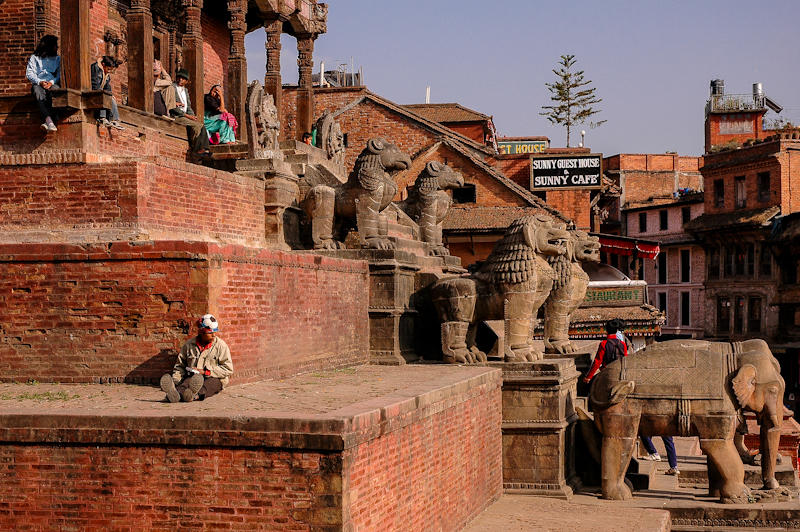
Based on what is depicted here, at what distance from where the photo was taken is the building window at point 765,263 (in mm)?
48844

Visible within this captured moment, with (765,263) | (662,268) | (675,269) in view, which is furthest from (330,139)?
(662,268)

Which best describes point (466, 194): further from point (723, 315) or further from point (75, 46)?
point (75, 46)

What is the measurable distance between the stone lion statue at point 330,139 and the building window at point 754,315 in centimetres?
3537

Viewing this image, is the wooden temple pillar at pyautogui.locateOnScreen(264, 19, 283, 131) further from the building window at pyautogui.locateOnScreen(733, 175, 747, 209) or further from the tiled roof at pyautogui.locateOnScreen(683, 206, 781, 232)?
the building window at pyautogui.locateOnScreen(733, 175, 747, 209)

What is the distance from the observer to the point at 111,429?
8.14 m

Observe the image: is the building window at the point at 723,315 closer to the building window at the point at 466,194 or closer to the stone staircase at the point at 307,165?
the building window at the point at 466,194

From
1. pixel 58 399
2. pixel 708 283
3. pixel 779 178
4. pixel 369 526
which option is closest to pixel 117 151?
pixel 58 399

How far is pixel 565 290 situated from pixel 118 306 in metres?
6.95

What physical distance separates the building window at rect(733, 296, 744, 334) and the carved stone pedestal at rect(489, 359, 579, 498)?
39901mm

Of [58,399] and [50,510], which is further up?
[58,399]

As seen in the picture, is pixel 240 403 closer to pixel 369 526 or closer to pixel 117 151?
pixel 369 526

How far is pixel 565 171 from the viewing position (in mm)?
39875

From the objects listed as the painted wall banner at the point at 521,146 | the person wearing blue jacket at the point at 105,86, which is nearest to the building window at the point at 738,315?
the painted wall banner at the point at 521,146

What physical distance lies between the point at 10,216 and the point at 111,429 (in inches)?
190
